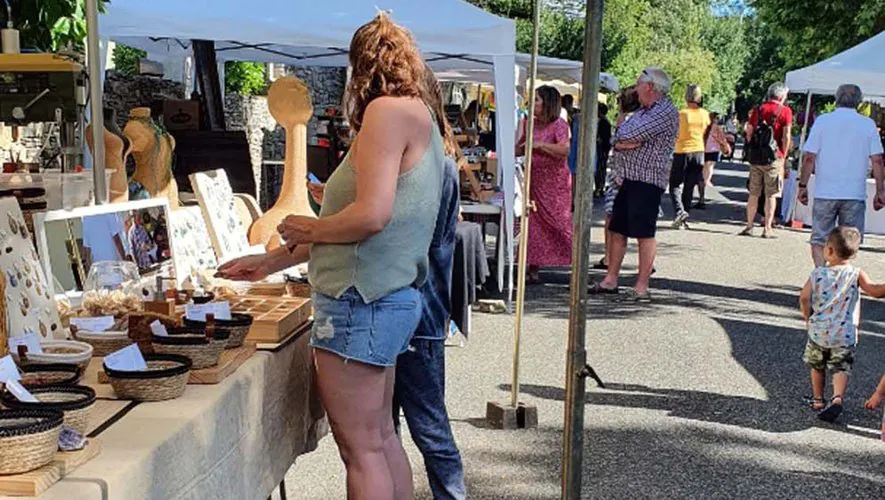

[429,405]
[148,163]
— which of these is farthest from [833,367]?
[148,163]

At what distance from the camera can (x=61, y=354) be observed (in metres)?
2.11

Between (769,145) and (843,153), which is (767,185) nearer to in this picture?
(769,145)

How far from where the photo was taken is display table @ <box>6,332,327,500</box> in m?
1.62

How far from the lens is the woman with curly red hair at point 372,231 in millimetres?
2336

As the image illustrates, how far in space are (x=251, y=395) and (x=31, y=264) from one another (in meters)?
0.66

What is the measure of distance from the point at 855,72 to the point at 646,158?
3.78 m

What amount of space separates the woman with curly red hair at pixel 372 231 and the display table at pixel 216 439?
0.59 ft

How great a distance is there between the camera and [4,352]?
2.06m

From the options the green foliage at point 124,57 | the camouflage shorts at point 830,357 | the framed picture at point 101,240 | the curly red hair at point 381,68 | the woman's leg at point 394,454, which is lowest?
the camouflage shorts at point 830,357

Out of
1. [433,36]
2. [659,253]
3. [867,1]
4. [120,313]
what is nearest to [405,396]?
[120,313]

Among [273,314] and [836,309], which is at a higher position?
[273,314]

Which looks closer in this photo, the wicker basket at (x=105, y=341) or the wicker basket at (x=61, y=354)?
the wicker basket at (x=61, y=354)

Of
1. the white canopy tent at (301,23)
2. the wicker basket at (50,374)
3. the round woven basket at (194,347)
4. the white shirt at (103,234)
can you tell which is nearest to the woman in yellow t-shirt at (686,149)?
the white canopy tent at (301,23)

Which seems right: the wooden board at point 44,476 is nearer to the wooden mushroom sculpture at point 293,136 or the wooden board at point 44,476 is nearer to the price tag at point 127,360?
the price tag at point 127,360
